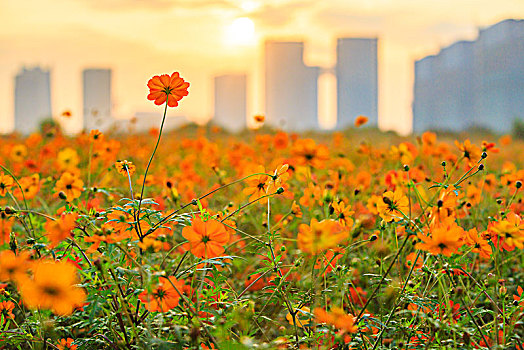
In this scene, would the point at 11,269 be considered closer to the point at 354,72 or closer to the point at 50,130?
the point at 50,130

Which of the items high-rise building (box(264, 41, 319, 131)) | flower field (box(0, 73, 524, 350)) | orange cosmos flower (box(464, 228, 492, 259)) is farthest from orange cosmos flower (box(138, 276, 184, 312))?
high-rise building (box(264, 41, 319, 131))

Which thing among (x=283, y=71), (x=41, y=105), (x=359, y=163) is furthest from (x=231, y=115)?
(x=359, y=163)

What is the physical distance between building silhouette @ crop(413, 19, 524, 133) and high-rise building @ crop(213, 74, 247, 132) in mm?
13333

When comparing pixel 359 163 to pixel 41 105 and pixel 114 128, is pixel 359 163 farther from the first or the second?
pixel 41 105

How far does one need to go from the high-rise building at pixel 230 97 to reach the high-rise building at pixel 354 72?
633cm

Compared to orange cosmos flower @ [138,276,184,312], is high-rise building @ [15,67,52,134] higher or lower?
higher

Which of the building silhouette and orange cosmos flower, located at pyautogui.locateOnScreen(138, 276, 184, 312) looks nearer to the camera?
orange cosmos flower, located at pyautogui.locateOnScreen(138, 276, 184, 312)

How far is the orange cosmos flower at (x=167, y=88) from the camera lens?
0.93 metres

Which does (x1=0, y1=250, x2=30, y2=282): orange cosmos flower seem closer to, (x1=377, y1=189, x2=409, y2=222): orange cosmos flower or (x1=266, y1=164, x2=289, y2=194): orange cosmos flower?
(x1=266, y1=164, x2=289, y2=194): orange cosmos flower

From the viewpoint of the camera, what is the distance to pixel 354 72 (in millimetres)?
30328

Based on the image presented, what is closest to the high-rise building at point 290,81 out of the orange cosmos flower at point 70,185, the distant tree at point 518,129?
the distant tree at point 518,129

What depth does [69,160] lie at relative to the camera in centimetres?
190

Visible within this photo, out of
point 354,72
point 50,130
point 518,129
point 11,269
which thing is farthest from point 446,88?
point 11,269

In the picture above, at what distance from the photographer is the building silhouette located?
1656cm
